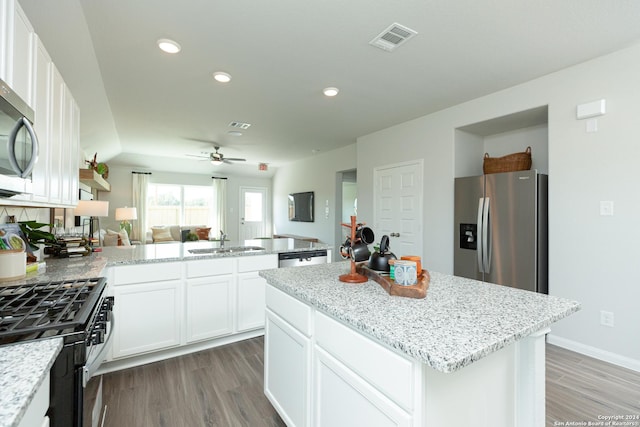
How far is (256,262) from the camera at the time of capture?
9.48ft

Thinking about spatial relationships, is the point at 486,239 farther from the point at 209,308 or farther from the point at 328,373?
the point at 209,308

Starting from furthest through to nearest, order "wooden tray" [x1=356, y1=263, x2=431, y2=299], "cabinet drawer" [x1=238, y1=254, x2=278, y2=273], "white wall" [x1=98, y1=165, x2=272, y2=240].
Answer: "white wall" [x1=98, y1=165, x2=272, y2=240] → "cabinet drawer" [x1=238, y1=254, x2=278, y2=273] → "wooden tray" [x1=356, y1=263, x2=431, y2=299]

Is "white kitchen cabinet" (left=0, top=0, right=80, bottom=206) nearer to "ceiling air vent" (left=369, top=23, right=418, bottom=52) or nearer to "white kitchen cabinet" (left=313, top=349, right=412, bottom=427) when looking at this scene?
"white kitchen cabinet" (left=313, top=349, right=412, bottom=427)

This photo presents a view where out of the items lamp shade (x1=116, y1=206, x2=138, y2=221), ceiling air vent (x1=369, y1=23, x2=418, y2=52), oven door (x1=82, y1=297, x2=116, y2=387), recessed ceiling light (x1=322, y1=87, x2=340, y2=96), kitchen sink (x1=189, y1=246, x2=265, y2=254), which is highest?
ceiling air vent (x1=369, y1=23, x2=418, y2=52)

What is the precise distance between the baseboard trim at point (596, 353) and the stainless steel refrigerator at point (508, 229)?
18.3 inches

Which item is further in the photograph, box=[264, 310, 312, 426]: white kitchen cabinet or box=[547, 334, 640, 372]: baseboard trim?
box=[547, 334, 640, 372]: baseboard trim

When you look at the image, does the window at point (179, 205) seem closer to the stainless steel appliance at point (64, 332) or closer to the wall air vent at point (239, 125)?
the wall air vent at point (239, 125)

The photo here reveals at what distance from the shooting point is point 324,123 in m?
4.42

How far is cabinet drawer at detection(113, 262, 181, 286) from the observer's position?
7.52ft

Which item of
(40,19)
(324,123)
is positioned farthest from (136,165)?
(40,19)

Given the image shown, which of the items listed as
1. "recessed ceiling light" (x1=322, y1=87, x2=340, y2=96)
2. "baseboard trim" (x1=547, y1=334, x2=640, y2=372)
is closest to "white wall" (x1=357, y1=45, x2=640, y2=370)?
"baseboard trim" (x1=547, y1=334, x2=640, y2=372)

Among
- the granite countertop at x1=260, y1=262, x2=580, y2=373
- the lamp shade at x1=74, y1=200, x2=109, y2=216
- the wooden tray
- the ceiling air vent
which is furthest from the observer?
the lamp shade at x1=74, y1=200, x2=109, y2=216

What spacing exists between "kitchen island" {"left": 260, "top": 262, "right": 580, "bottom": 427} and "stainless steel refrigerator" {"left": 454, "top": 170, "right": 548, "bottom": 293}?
5.80 ft

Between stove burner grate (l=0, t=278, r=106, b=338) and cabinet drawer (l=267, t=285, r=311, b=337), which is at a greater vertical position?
stove burner grate (l=0, t=278, r=106, b=338)
